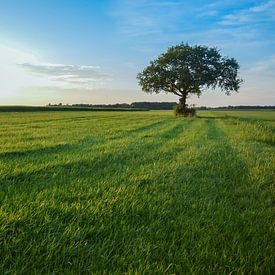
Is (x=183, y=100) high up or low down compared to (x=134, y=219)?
up

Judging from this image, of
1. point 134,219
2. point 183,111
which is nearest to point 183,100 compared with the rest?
point 183,111

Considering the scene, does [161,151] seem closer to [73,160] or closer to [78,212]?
[73,160]

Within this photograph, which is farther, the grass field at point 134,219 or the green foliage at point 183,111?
the green foliage at point 183,111

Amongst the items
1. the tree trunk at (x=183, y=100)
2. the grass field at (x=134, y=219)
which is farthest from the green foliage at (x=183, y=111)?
the grass field at (x=134, y=219)

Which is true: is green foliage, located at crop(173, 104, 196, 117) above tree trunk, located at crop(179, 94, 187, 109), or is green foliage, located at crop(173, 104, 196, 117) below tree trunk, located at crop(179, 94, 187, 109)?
below

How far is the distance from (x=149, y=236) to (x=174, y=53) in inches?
2048

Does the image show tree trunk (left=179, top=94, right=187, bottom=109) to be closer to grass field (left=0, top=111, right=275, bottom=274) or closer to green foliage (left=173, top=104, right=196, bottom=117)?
green foliage (left=173, top=104, right=196, bottom=117)

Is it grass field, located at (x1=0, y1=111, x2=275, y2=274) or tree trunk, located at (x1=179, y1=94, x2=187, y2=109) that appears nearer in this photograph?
grass field, located at (x1=0, y1=111, x2=275, y2=274)

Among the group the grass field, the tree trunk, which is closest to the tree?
the tree trunk

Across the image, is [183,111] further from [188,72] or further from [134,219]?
[134,219]

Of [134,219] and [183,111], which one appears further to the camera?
[183,111]

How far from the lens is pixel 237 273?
10.2ft

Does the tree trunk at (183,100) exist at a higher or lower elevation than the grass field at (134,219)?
higher

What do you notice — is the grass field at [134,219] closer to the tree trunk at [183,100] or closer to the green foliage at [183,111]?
the green foliage at [183,111]
